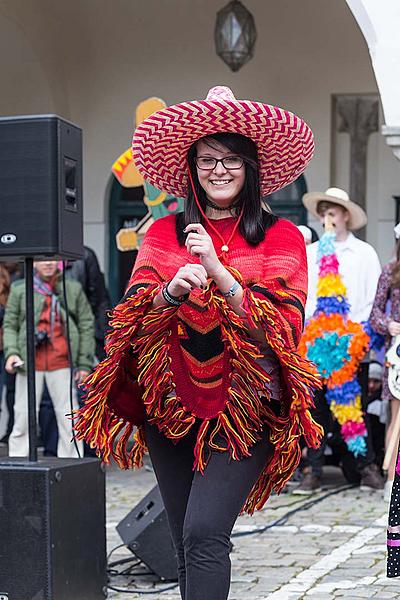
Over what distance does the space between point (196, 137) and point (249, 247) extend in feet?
1.26

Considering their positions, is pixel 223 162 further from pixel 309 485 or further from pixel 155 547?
pixel 309 485

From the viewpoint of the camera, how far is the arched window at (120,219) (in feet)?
39.4

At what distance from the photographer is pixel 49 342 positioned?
870cm

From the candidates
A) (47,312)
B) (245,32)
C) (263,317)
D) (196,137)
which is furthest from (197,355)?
(245,32)

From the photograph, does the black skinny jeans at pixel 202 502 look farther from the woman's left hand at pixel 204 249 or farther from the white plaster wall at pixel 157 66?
the white plaster wall at pixel 157 66

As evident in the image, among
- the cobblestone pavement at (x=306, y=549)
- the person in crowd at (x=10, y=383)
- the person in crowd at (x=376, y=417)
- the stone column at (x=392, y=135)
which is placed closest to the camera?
the cobblestone pavement at (x=306, y=549)

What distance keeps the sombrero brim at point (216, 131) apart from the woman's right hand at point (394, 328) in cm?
402

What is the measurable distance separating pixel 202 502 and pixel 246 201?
922mm

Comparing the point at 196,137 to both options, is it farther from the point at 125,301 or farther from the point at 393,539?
the point at 393,539

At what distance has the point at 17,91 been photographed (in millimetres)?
11516

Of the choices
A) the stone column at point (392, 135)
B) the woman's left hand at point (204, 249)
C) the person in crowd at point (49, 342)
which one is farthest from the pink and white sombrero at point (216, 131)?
the person in crowd at point (49, 342)

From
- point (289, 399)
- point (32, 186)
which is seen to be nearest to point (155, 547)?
point (32, 186)

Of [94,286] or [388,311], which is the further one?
[94,286]

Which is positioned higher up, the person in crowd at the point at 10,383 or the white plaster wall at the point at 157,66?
the white plaster wall at the point at 157,66
